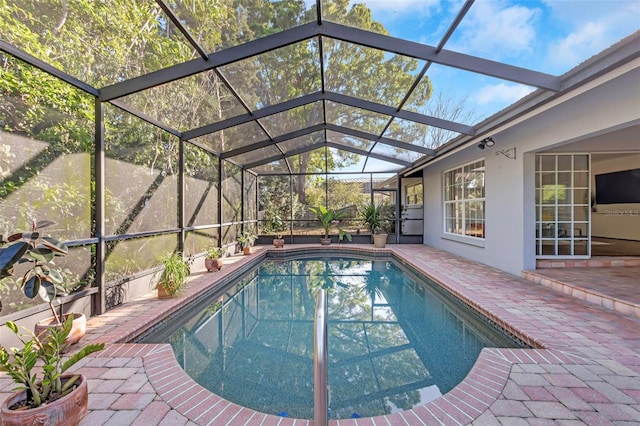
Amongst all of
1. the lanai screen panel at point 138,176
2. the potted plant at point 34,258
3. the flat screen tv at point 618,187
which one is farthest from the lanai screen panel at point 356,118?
the flat screen tv at point 618,187

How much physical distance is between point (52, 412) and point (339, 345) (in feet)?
8.99

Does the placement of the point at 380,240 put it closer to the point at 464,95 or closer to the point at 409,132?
the point at 409,132

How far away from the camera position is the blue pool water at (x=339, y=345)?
263 cm

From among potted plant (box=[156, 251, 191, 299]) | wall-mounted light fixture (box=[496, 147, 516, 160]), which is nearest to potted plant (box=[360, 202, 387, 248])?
wall-mounted light fixture (box=[496, 147, 516, 160])

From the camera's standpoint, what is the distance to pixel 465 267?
6777mm

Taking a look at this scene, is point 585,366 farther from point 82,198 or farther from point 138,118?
point 138,118

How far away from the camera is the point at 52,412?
68.4 inches

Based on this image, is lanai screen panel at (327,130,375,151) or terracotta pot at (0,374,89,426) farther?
lanai screen panel at (327,130,375,151)

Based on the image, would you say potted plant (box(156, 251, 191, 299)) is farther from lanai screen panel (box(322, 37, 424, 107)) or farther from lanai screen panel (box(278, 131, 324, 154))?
lanai screen panel (box(278, 131, 324, 154))

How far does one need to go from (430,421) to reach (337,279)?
203 inches

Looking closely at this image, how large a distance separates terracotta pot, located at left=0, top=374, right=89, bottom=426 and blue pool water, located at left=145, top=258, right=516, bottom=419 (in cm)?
105

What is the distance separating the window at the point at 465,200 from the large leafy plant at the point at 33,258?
810cm

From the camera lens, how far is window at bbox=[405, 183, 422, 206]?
40.8 feet

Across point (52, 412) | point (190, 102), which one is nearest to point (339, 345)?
point (52, 412)
